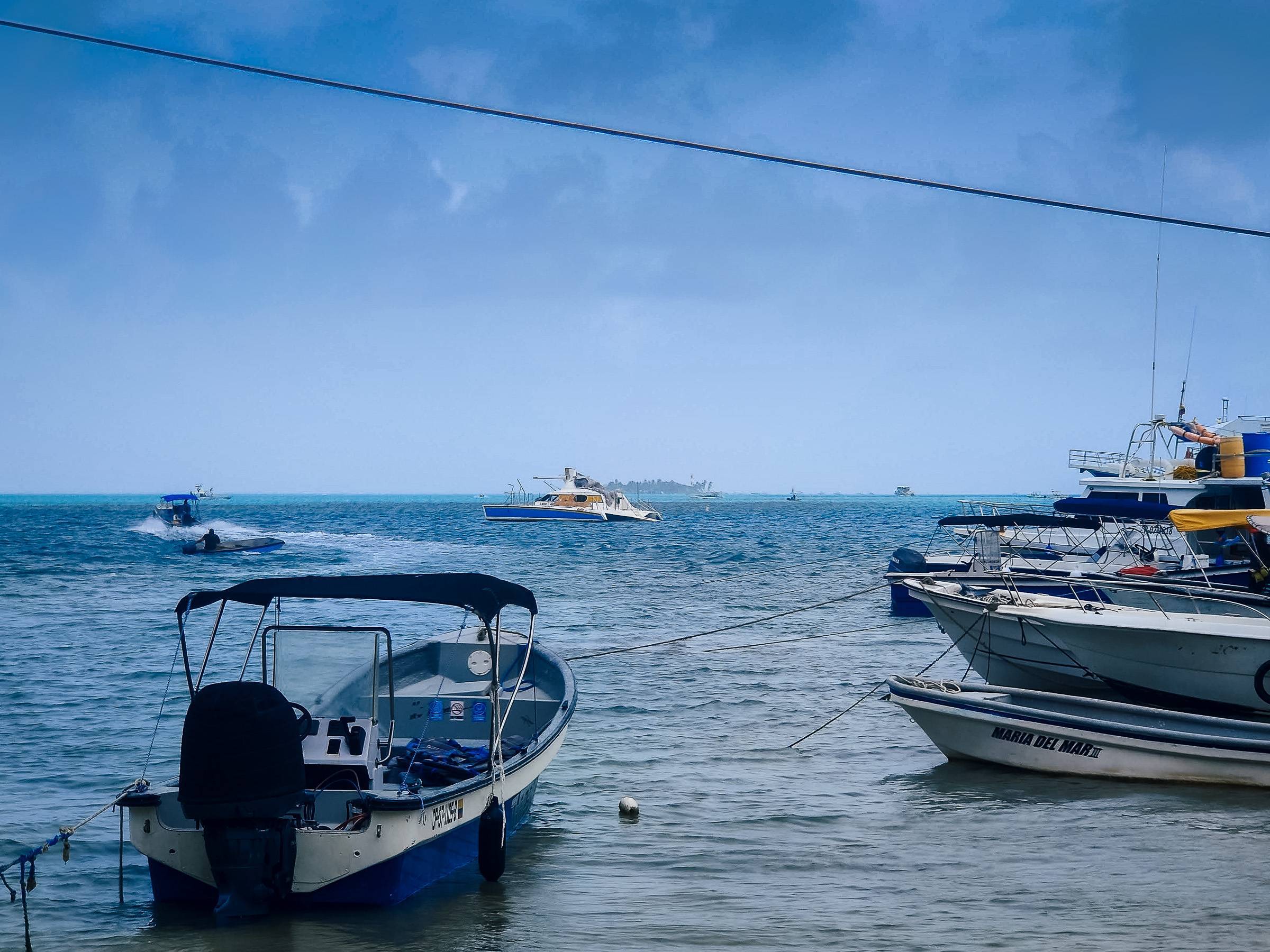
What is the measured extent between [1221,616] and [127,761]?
1413cm

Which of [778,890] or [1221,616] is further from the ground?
[1221,616]

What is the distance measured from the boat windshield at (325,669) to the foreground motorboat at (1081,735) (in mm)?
6438

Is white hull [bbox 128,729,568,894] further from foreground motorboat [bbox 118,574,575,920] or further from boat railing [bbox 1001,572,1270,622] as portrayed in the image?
boat railing [bbox 1001,572,1270,622]

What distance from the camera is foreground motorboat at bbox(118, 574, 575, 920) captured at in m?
7.68

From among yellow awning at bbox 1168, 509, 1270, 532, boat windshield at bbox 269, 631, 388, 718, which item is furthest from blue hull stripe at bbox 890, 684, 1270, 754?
boat windshield at bbox 269, 631, 388, 718

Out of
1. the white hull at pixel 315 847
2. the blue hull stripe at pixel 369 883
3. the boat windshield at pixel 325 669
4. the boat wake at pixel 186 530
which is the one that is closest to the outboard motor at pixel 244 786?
the white hull at pixel 315 847

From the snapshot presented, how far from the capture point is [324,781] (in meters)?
8.69

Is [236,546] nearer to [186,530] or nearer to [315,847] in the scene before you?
[186,530]

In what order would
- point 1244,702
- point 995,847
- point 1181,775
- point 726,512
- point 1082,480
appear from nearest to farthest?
point 995,847
point 1181,775
point 1244,702
point 1082,480
point 726,512

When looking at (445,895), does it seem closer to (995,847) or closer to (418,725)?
(418,725)

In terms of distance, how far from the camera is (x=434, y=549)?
203ft

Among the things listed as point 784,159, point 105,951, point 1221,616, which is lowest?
point 105,951

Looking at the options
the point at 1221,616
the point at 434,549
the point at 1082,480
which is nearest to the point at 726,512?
the point at 434,549

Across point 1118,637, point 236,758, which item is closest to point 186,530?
point 1118,637
